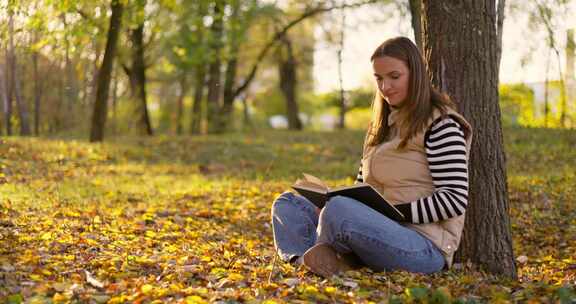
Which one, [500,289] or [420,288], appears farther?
[500,289]

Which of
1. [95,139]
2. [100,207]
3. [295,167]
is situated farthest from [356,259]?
[95,139]

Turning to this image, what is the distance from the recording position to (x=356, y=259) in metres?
4.16

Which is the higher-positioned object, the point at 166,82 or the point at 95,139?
the point at 166,82

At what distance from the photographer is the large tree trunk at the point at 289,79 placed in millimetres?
25094

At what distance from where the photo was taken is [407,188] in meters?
4.04

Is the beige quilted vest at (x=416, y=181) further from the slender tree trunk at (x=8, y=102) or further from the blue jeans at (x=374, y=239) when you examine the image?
the slender tree trunk at (x=8, y=102)

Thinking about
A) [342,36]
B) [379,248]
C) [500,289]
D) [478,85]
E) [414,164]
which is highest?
[342,36]

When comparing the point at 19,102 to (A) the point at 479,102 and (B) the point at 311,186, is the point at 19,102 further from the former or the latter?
(A) the point at 479,102

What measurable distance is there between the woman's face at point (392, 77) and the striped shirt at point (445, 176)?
313 mm

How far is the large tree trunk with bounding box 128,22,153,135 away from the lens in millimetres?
19344

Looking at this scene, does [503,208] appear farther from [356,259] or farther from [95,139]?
[95,139]

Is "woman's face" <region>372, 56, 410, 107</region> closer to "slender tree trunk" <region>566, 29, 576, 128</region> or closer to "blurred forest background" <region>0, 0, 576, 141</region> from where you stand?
"blurred forest background" <region>0, 0, 576, 141</region>

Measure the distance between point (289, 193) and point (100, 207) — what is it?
3.04 m

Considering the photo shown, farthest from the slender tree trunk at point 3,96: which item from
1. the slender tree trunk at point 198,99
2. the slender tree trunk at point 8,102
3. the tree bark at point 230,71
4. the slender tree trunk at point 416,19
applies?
the slender tree trunk at point 416,19
